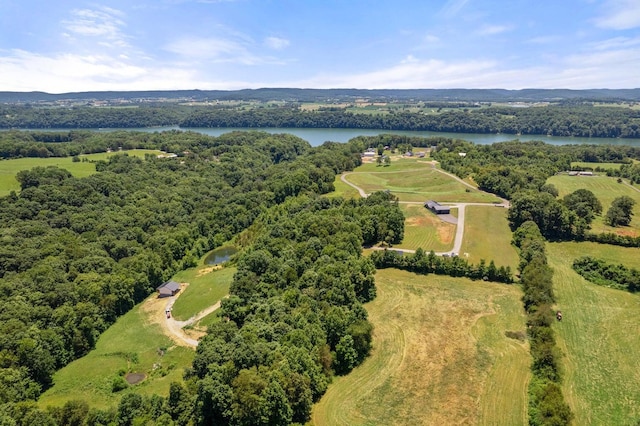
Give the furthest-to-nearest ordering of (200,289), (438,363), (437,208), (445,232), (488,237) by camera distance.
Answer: (437,208) → (445,232) → (488,237) → (200,289) → (438,363)

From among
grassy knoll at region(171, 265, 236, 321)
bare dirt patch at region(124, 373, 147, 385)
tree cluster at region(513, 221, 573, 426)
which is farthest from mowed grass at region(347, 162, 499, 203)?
bare dirt patch at region(124, 373, 147, 385)

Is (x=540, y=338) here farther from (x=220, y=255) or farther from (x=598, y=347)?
(x=220, y=255)

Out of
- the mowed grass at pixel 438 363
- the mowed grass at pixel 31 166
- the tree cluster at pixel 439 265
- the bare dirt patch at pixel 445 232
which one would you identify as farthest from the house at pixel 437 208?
the mowed grass at pixel 31 166

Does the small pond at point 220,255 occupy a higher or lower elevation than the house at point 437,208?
lower

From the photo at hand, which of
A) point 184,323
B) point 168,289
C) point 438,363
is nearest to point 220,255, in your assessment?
point 168,289

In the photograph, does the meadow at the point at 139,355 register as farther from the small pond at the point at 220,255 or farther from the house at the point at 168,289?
the small pond at the point at 220,255

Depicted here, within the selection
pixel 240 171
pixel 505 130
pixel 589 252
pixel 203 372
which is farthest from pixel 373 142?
pixel 203 372
